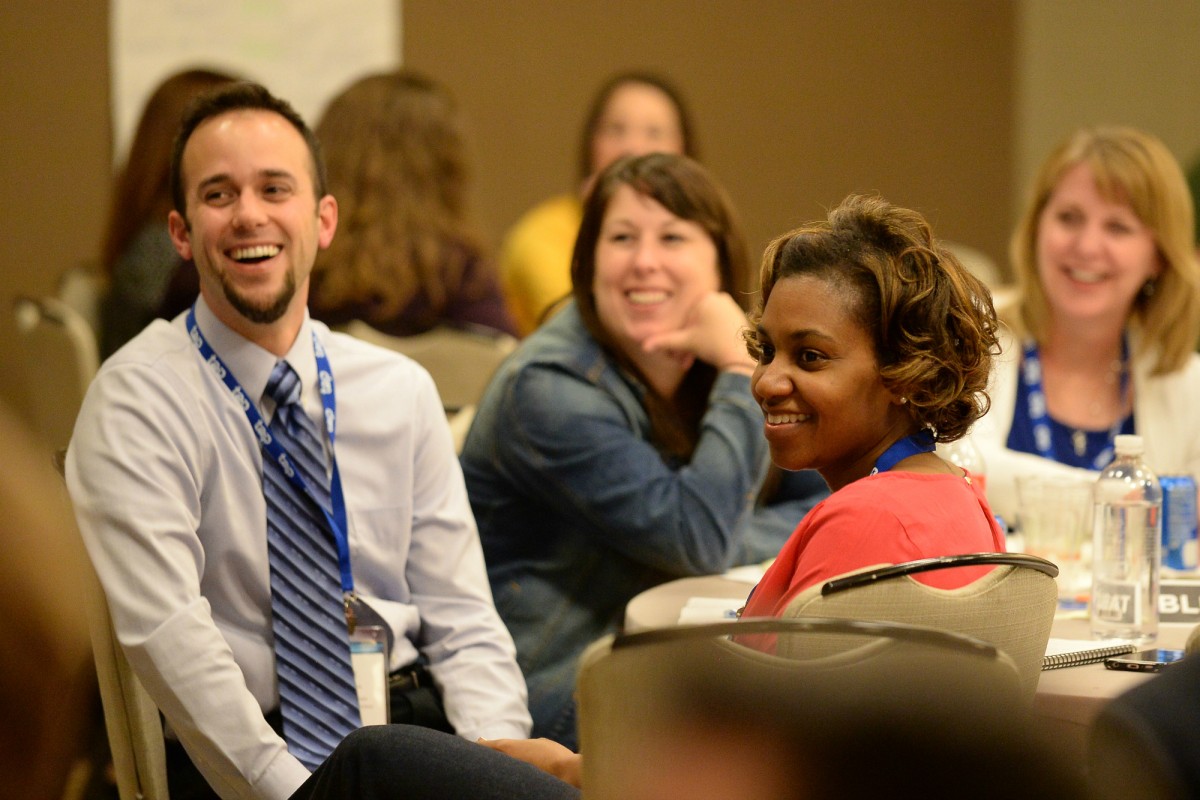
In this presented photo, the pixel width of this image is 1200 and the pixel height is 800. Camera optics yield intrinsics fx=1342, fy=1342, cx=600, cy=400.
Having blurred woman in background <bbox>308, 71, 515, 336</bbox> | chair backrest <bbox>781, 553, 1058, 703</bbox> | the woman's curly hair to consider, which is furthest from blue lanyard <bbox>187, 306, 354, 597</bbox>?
blurred woman in background <bbox>308, 71, 515, 336</bbox>

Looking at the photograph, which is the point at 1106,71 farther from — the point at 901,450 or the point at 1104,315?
the point at 901,450

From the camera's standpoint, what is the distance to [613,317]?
250cm

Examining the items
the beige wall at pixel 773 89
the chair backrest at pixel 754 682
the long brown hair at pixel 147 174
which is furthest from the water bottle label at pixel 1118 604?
the beige wall at pixel 773 89

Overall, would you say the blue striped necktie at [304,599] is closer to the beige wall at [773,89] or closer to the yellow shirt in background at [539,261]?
the yellow shirt in background at [539,261]

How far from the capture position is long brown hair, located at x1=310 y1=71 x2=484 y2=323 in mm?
3545

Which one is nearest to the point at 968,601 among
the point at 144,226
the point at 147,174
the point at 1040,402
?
the point at 1040,402

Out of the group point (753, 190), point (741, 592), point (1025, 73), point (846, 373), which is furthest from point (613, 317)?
point (1025, 73)

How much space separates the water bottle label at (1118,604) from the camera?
1977 millimetres

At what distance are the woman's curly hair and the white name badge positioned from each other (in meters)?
0.83

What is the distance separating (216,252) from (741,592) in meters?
0.98

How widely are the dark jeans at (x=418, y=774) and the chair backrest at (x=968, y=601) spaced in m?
0.38

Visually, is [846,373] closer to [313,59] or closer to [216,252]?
[216,252]

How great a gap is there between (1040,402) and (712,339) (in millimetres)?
908

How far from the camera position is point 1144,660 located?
5.81ft
